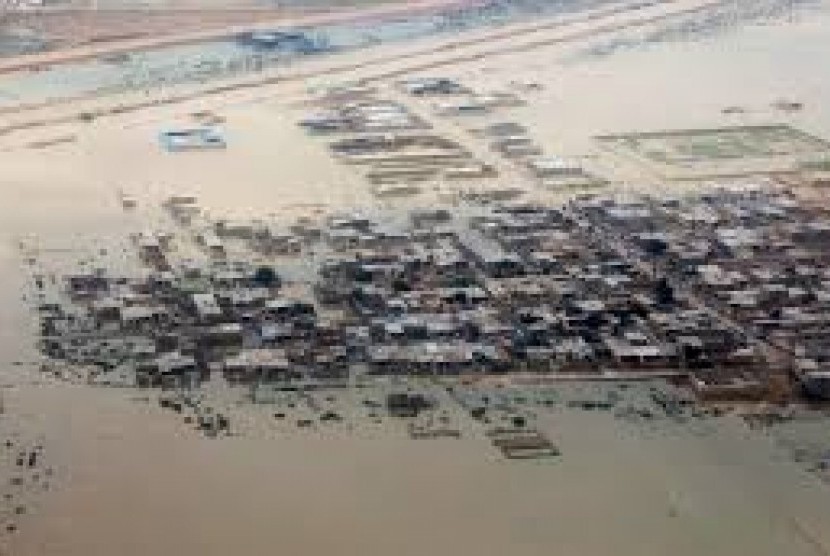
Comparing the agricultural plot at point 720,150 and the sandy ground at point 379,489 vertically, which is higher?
the agricultural plot at point 720,150

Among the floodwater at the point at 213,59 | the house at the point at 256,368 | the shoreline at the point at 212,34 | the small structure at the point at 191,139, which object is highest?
the shoreline at the point at 212,34

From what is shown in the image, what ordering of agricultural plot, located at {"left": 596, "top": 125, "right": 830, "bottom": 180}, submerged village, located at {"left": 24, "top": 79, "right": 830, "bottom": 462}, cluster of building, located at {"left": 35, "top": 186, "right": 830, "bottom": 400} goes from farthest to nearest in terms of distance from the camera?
agricultural plot, located at {"left": 596, "top": 125, "right": 830, "bottom": 180}
cluster of building, located at {"left": 35, "top": 186, "right": 830, "bottom": 400}
submerged village, located at {"left": 24, "top": 79, "right": 830, "bottom": 462}

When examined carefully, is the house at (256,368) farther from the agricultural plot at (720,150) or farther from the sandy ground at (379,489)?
the agricultural plot at (720,150)

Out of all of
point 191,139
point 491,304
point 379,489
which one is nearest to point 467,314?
point 491,304

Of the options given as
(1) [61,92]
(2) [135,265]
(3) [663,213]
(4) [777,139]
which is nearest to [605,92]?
(4) [777,139]

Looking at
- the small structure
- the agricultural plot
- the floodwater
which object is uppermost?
the floodwater

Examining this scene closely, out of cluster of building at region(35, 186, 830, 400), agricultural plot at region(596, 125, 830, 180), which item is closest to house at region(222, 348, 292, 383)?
cluster of building at region(35, 186, 830, 400)

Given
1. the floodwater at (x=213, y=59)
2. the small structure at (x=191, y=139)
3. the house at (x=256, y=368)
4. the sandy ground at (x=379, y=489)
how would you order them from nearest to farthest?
the sandy ground at (x=379, y=489)
the house at (x=256, y=368)
the small structure at (x=191, y=139)
the floodwater at (x=213, y=59)

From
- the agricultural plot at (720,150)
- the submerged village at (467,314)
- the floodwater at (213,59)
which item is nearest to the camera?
the submerged village at (467,314)

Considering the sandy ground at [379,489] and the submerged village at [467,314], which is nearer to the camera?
the sandy ground at [379,489]

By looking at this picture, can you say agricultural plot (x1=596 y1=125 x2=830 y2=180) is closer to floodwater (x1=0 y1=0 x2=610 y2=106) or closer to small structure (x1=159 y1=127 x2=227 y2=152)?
small structure (x1=159 y1=127 x2=227 y2=152)

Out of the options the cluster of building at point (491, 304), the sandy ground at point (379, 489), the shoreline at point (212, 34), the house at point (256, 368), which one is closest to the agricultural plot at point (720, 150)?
the cluster of building at point (491, 304)
